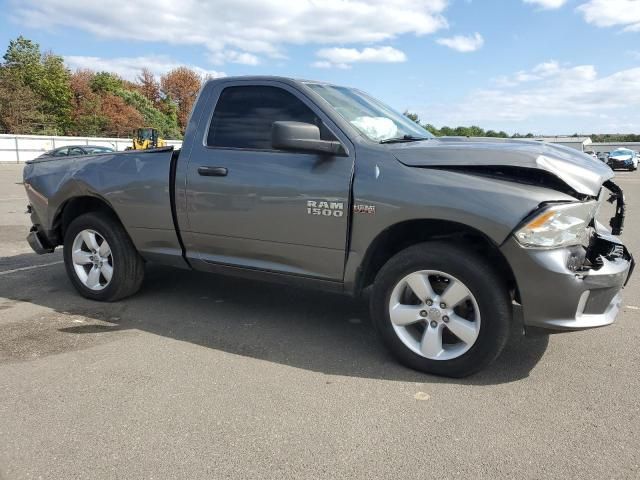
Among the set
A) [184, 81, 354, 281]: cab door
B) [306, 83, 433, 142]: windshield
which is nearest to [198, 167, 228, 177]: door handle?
[184, 81, 354, 281]: cab door

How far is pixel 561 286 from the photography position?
301 centimetres

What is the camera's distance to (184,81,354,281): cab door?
11.9ft

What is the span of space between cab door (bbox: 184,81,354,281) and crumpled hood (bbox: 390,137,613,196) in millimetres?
464

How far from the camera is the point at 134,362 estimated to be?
3617mm

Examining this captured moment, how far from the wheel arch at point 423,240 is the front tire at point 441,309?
0.39 ft

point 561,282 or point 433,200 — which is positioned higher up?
point 433,200

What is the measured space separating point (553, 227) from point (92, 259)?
399 centimetres

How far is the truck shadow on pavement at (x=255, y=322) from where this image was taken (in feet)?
11.8

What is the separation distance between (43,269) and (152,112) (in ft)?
213

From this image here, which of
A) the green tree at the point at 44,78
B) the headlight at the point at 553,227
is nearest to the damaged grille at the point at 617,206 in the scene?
the headlight at the point at 553,227

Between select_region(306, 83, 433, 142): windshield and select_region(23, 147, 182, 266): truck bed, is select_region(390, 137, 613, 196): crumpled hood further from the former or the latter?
select_region(23, 147, 182, 266): truck bed

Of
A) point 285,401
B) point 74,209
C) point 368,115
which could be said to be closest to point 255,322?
point 285,401

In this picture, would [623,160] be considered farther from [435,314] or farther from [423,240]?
[435,314]

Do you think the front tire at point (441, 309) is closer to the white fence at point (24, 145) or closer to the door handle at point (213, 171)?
the door handle at point (213, 171)
